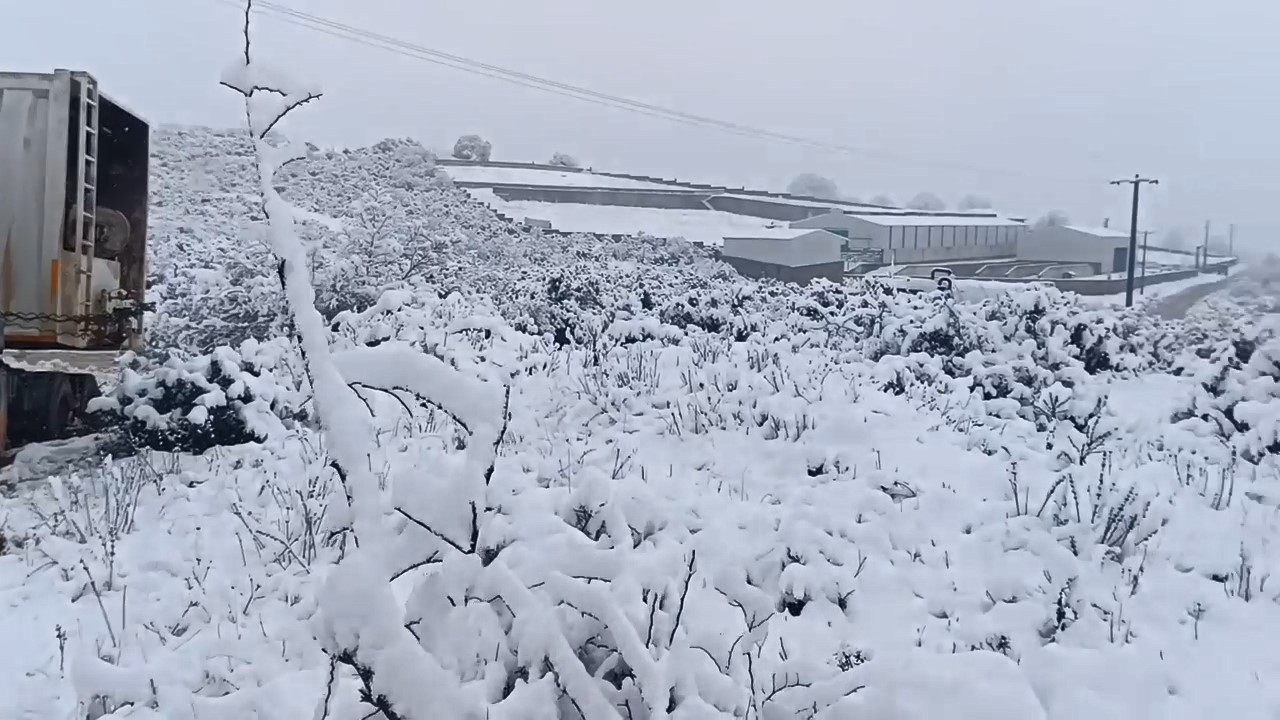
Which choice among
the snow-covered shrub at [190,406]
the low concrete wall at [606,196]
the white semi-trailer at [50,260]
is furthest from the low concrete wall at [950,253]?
the white semi-trailer at [50,260]

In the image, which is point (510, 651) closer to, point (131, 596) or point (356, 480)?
point (356, 480)

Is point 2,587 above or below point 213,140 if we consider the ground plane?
below

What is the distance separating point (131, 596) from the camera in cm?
396

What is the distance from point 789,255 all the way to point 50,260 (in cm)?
1156

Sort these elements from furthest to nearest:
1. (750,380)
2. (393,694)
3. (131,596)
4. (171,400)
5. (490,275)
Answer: (490,275) < (750,380) < (171,400) < (131,596) < (393,694)

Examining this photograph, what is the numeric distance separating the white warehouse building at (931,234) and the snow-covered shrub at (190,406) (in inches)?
416

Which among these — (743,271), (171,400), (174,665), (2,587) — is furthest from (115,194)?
(743,271)

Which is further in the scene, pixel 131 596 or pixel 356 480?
pixel 131 596

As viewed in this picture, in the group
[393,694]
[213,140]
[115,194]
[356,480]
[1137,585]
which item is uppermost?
[213,140]

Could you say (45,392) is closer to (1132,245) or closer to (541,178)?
(1132,245)

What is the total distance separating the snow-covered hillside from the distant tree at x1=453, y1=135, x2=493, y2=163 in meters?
13.6

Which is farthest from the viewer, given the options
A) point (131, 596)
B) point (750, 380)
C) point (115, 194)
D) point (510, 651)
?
point (115, 194)

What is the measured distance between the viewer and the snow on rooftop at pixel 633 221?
1889 centimetres

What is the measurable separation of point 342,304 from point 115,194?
12.9 feet
